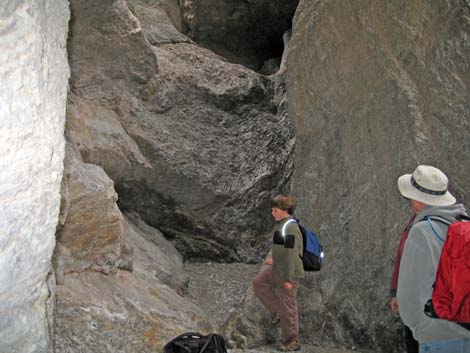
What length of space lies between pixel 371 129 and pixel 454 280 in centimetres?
297

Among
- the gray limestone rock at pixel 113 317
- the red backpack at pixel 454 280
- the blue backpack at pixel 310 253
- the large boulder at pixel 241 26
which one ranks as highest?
the red backpack at pixel 454 280

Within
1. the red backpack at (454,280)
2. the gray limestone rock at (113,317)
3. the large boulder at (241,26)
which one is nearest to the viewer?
the red backpack at (454,280)

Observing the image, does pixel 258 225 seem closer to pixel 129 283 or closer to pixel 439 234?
pixel 129 283

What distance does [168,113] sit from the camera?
7.56 m

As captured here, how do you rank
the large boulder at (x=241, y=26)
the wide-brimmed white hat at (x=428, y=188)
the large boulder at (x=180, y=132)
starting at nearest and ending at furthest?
1. the wide-brimmed white hat at (x=428, y=188)
2. the large boulder at (x=180, y=132)
3. the large boulder at (x=241, y=26)

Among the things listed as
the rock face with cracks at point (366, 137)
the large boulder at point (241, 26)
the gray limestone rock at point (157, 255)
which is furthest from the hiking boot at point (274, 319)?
the large boulder at point (241, 26)

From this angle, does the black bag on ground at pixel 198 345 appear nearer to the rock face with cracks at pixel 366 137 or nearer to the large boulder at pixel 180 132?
the rock face with cracks at pixel 366 137

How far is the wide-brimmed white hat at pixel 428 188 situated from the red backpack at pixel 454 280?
38cm

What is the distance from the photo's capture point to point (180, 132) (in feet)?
24.6

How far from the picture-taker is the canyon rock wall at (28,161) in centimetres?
177

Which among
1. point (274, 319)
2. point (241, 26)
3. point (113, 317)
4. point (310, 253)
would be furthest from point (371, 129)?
point (241, 26)

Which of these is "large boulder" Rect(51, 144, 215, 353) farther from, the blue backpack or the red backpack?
the red backpack

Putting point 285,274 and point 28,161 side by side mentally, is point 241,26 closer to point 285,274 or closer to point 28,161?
point 285,274

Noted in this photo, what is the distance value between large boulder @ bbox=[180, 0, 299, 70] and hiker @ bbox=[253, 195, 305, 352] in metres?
6.52
